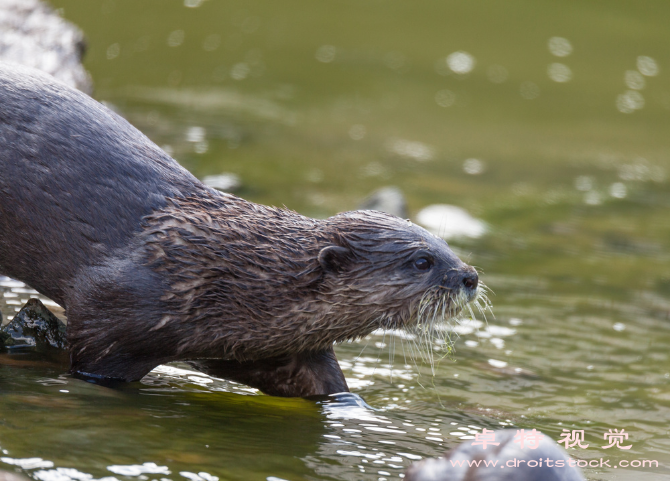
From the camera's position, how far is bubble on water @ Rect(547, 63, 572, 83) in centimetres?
1314

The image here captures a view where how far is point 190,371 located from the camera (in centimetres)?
447

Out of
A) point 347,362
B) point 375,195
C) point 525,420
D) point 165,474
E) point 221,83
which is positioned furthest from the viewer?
point 221,83

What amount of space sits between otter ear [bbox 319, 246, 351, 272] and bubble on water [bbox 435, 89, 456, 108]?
8.44m

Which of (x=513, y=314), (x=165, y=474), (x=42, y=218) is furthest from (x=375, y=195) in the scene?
(x=165, y=474)

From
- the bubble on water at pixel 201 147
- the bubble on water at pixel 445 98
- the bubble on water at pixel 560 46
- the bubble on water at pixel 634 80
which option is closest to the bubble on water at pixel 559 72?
the bubble on water at pixel 560 46

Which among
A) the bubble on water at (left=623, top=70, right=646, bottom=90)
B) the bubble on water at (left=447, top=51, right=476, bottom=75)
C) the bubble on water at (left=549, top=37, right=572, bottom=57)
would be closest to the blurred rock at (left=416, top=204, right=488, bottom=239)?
the bubble on water at (left=447, top=51, right=476, bottom=75)

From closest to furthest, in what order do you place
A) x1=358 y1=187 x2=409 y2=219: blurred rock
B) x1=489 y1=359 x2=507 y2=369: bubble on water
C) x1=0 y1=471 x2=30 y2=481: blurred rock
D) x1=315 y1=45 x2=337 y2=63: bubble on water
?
x1=0 y1=471 x2=30 y2=481: blurred rock, x1=489 y1=359 x2=507 y2=369: bubble on water, x1=358 y1=187 x2=409 y2=219: blurred rock, x1=315 y1=45 x2=337 y2=63: bubble on water

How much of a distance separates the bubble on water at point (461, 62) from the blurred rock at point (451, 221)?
5.24 m

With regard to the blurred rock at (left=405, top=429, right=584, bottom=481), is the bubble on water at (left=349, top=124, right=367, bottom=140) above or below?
above

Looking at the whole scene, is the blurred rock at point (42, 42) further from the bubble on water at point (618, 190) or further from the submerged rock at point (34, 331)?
the bubble on water at point (618, 190)

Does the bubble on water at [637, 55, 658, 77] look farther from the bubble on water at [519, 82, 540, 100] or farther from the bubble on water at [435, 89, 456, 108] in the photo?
the bubble on water at [435, 89, 456, 108]

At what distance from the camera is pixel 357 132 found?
10.9m

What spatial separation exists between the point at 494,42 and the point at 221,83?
4.31m

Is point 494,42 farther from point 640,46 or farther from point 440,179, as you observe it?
point 440,179
